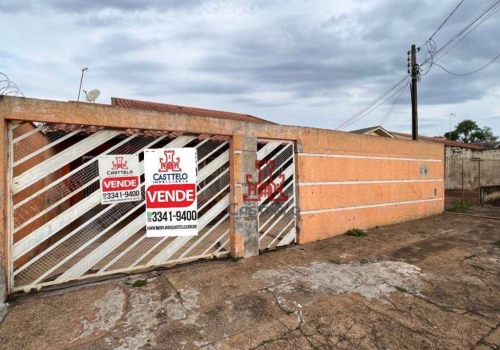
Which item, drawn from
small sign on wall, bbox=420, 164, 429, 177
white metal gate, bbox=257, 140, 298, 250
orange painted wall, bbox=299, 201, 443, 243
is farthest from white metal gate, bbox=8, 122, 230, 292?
small sign on wall, bbox=420, 164, 429, 177

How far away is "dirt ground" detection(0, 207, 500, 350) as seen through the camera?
258 cm

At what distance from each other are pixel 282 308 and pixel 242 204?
204 centimetres

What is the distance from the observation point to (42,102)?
339cm

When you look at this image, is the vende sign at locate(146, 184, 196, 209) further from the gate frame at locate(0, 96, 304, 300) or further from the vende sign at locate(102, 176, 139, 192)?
the gate frame at locate(0, 96, 304, 300)

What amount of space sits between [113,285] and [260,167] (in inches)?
117

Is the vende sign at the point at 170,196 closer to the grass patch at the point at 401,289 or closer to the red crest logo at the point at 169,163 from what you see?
the red crest logo at the point at 169,163

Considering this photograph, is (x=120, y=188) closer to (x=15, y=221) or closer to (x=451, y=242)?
(x=15, y=221)

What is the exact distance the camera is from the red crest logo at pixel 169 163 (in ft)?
14.3

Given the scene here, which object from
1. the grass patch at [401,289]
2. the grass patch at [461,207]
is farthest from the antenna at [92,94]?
the grass patch at [461,207]

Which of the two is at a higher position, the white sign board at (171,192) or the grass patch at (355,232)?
the white sign board at (171,192)

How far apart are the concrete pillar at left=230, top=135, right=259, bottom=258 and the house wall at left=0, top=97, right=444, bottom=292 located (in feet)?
0.06

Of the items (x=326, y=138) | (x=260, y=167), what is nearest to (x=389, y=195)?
(x=326, y=138)

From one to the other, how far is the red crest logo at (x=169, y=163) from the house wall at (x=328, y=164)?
0.43 metres

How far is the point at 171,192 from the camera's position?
4.42 m
